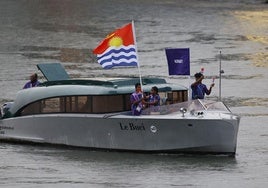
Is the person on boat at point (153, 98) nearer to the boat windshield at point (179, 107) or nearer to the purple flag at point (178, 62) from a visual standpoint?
the boat windshield at point (179, 107)

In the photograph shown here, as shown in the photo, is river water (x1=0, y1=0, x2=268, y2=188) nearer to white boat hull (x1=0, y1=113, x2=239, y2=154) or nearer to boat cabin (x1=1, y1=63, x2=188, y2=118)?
white boat hull (x1=0, y1=113, x2=239, y2=154)

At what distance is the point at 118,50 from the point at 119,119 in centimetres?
204

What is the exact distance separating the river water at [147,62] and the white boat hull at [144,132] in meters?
0.28

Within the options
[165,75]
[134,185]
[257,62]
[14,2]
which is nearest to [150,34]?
[257,62]

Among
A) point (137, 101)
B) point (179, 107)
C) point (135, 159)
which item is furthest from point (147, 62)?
point (137, 101)

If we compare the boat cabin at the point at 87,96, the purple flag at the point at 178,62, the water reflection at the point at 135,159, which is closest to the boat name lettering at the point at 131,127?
the boat cabin at the point at 87,96

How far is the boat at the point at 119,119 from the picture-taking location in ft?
96.2

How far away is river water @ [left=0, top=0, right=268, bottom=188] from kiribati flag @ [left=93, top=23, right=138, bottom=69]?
2452 mm

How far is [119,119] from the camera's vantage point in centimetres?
2989

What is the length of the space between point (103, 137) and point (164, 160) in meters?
1.88

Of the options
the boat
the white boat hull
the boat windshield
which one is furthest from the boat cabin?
the boat windshield

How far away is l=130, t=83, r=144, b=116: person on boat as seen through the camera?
29.5 metres

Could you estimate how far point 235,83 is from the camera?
4819 cm

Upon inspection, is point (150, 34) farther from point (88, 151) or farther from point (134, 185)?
point (134, 185)
